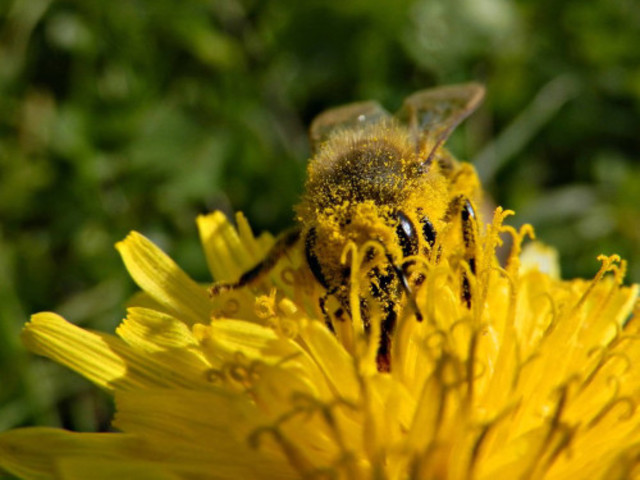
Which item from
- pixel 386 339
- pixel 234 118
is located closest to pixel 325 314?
pixel 386 339

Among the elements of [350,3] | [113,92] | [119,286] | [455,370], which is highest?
[350,3]

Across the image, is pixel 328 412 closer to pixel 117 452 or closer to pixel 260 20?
pixel 117 452

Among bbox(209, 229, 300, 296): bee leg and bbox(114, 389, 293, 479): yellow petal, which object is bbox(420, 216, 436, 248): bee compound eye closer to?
bbox(209, 229, 300, 296): bee leg

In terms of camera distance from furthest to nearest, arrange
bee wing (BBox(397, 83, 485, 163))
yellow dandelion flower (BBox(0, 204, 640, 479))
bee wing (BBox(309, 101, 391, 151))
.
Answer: bee wing (BBox(309, 101, 391, 151)) → bee wing (BBox(397, 83, 485, 163)) → yellow dandelion flower (BBox(0, 204, 640, 479))

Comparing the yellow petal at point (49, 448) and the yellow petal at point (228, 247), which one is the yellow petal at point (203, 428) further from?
the yellow petal at point (228, 247)

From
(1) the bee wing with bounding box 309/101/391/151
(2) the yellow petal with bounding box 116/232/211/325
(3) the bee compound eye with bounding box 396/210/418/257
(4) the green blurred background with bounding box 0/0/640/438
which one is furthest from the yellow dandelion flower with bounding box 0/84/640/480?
(4) the green blurred background with bounding box 0/0/640/438

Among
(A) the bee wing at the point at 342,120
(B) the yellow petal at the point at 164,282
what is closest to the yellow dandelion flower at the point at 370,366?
(B) the yellow petal at the point at 164,282

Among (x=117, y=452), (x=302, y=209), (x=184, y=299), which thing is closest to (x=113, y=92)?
(x=184, y=299)
